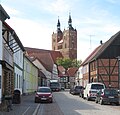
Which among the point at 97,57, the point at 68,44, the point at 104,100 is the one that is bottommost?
the point at 104,100

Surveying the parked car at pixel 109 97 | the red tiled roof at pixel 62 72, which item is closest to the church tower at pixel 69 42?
the red tiled roof at pixel 62 72

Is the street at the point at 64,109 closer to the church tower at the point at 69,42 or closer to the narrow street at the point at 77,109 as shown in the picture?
the narrow street at the point at 77,109

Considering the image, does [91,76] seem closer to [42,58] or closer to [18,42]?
[18,42]

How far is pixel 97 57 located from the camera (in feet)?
201

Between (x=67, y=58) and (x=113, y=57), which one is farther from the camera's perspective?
(x=67, y=58)

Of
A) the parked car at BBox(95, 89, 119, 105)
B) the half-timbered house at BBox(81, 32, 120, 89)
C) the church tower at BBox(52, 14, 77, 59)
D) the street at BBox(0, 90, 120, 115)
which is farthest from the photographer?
the church tower at BBox(52, 14, 77, 59)

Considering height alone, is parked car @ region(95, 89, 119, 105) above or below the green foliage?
below

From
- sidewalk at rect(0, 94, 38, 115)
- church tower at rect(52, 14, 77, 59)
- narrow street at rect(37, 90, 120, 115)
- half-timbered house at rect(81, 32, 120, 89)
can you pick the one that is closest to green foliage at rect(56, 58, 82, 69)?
church tower at rect(52, 14, 77, 59)

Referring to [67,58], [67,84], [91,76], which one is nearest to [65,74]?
[67,84]

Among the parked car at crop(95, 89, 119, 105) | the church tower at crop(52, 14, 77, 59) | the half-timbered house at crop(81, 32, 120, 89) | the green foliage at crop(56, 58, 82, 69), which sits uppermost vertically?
the church tower at crop(52, 14, 77, 59)

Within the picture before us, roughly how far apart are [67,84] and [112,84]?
3719 inches

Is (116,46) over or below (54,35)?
below

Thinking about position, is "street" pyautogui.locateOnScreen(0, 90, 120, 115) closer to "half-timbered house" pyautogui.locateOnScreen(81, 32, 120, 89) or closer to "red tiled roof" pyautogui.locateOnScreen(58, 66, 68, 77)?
"half-timbered house" pyautogui.locateOnScreen(81, 32, 120, 89)

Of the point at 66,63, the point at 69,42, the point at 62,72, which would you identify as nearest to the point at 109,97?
the point at 62,72
